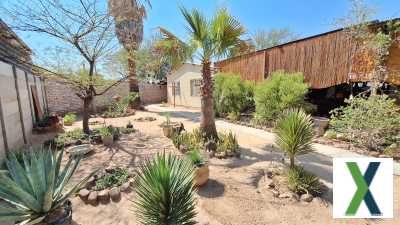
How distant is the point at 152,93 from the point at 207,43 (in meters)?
15.9

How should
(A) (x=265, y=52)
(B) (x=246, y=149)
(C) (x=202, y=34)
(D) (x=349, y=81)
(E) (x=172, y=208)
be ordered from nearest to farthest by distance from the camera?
1. (E) (x=172, y=208)
2. (C) (x=202, y=34)
3. (B) (x=246, y=149)
4. (D) (x=349, y=81)
5. (A) (x=265, y=52)

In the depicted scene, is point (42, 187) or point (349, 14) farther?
point (349, 14)

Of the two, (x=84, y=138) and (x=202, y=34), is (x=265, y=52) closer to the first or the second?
(x=202, y=34)

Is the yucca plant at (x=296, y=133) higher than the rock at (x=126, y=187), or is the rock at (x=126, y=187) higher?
the yucca plant at (x=296, y=133)

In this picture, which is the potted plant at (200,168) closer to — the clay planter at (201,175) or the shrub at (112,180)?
the clay planter at (201,175)

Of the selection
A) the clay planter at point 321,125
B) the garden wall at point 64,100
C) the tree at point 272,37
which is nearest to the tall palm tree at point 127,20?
the garden wall at point 64,100

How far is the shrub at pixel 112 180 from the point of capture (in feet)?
12.6

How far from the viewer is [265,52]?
32.3 ft

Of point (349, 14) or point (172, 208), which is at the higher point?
point (349, 14)

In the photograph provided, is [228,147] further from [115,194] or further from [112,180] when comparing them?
[115,194]

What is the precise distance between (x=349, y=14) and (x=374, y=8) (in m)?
0.58

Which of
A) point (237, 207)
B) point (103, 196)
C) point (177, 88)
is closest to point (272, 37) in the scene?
point (177, 88)

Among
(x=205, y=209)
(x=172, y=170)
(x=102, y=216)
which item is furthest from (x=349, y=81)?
(x=102, y=216)

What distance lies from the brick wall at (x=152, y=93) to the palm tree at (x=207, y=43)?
562 inches
